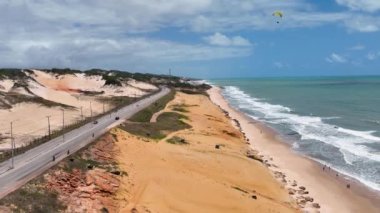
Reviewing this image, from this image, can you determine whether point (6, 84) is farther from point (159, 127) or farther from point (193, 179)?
point (193, 179)

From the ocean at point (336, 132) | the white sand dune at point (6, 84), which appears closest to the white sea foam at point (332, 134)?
the ocean at point (336, 132)

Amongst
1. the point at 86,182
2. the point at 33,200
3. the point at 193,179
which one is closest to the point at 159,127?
the point at 193,179

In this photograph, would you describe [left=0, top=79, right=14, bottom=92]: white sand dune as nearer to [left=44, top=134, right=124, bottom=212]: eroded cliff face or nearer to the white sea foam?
the white sea foam

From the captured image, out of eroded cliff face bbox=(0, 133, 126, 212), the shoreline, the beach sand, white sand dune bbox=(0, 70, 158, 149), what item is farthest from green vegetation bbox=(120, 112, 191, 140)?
eroded cliff face bbox=(0, 133, 126, 212)

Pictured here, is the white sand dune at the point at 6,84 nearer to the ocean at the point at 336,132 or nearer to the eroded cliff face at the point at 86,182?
the ocean at the point at 336,132

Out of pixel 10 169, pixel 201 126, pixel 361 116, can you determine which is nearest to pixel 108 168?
pixel 10 169
